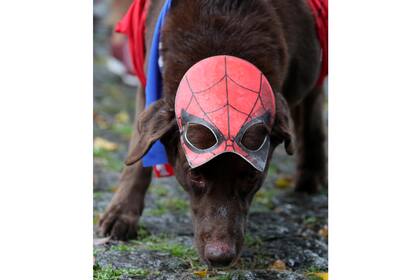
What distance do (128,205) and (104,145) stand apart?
206cm

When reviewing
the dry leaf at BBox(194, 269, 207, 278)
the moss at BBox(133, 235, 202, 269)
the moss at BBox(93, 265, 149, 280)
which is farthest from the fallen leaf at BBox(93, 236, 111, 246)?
the dry leaf at BBox(194, 269, 207, 278)

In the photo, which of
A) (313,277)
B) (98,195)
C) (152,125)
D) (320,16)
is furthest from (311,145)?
(152,125)

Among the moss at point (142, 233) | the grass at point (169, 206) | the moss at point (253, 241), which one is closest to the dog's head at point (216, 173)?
the moss at point (253, 241)

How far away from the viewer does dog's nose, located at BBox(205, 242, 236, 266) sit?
338 cm

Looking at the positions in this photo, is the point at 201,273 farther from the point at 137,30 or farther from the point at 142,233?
the point at 137,30

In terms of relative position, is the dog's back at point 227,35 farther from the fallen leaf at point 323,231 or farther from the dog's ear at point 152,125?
the fallen leaf at point 323,231

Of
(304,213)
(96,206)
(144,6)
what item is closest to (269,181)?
(304,213)

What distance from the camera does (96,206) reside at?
502cm

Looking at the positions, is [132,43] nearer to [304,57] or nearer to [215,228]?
[304,57]

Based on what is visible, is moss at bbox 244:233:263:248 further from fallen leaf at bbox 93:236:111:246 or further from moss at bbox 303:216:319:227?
fallen leaf at bbox 93:236:111:246

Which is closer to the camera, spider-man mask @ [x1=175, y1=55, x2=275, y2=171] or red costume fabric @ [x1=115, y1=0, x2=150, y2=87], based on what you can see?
spider-man mask @ [x1=175, y1=55, x2=275, y2=171]

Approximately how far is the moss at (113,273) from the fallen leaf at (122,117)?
3.60 meters

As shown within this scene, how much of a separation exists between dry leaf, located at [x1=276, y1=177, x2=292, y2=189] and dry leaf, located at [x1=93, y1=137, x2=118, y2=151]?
1.58 m
